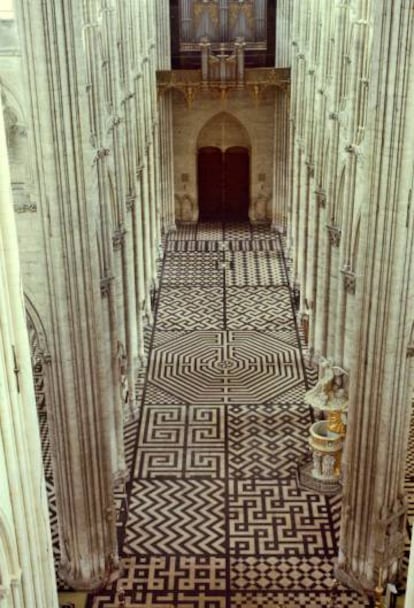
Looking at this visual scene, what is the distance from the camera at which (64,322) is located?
9859mm

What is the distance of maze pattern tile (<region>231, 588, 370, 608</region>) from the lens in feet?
35.6

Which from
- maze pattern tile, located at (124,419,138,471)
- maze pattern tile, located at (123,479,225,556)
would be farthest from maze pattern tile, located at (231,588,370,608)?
maze pattern tile, located at (124,419,138,471)

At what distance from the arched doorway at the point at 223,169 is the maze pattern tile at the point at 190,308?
5.32m

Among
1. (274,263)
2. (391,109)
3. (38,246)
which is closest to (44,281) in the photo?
(38,246)

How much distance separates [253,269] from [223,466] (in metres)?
8.50

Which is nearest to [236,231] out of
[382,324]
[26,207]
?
[382,324]

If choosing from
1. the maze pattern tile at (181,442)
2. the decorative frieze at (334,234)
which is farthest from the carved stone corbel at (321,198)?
the maze pattern tile at (181,442)

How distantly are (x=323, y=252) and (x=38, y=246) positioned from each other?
6768 mm

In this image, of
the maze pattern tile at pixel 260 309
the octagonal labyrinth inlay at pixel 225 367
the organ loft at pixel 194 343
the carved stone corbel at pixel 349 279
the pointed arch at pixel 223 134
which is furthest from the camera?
the pointed arch at pixel 223 134

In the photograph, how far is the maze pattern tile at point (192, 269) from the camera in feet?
68.3

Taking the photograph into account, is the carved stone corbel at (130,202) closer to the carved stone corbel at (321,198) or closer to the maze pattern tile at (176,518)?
the carved stone corbel at (321,198)

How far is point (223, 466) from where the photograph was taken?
45.1ft

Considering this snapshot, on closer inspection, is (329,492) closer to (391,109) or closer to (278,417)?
(278,417)

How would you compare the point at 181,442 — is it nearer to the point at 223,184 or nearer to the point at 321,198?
the point at 321,198
